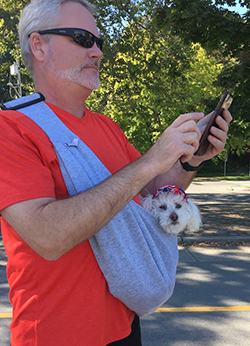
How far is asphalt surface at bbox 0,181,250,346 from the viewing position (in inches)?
144

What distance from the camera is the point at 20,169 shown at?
3.61 ft

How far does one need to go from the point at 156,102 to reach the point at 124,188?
34.7 ft

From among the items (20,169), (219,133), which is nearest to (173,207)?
(219,133)

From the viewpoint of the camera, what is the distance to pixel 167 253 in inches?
53.9

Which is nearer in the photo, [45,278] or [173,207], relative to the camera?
[45,278]

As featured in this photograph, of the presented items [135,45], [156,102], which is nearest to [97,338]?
[135,45]

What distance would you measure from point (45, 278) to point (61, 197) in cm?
27

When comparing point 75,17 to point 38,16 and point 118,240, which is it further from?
point 118,240

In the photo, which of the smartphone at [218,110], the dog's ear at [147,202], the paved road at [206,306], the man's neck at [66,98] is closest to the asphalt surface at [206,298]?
the paved road at [206,306]

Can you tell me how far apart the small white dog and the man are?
0.26 meters

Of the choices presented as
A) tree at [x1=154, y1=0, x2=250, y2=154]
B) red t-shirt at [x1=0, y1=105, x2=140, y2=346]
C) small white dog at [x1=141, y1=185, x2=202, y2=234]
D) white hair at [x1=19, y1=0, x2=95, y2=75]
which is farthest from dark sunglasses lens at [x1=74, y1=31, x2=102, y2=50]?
tree at [x1=154, y1=0, x2=250, y2=154]

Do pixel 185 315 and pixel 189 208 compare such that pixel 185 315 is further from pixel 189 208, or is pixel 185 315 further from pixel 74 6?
pixel 74 6

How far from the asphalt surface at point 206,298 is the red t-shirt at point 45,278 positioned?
2.61m

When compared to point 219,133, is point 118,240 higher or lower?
lower
